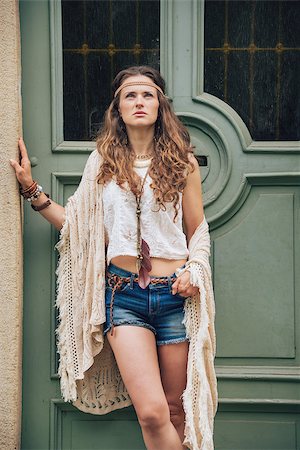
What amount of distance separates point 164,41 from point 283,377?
66.0 inches

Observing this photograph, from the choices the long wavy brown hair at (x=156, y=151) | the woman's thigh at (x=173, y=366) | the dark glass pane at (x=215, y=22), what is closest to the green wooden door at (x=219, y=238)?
the dark glass pane at (x=215, y=22)

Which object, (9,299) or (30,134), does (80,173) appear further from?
(9,299)

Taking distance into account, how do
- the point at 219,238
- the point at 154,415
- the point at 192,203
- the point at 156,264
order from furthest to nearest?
1. the point at 219,238
2. the point at 192,203
3. the point at 156,264
4. the point at 154,415

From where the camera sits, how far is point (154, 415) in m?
3.38

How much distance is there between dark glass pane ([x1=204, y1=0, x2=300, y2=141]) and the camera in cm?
394

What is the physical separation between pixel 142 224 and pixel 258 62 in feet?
3.44

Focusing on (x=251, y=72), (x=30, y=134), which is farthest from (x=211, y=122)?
(x=30, y=134)

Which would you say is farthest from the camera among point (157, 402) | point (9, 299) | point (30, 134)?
point (30, 134)

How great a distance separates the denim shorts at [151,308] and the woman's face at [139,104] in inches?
24.7

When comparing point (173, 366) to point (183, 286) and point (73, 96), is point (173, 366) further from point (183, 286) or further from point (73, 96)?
point (73, 96)

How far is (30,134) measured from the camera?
12.8ft

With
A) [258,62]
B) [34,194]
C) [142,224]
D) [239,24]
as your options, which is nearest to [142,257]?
[142,224]

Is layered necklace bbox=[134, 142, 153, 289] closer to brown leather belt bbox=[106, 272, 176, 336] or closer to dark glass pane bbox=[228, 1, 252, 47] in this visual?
brown leather belt bbox=[106, 272, 176, 336]

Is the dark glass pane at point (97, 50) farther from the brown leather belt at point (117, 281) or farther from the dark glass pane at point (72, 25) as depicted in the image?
the brown leather belt at point (117, 281)
